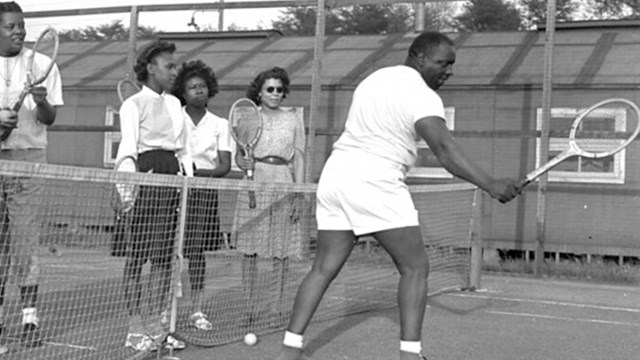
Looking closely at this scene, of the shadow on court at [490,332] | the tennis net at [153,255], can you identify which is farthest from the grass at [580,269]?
the tennis net at [153,255]

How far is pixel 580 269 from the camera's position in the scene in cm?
1268


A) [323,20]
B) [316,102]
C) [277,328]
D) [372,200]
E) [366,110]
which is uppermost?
[323,20]

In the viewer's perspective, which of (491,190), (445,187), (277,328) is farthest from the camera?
(445,187)

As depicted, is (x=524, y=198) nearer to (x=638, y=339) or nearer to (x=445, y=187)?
(x=445, y=187)

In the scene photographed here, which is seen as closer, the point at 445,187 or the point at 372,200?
the point at 372,200

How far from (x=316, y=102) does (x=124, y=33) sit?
8.39m

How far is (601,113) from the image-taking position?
1280 cm

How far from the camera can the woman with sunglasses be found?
7.39 metres

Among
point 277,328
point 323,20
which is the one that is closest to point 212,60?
point 323,20

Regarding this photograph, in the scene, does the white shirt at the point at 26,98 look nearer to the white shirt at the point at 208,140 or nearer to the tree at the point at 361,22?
the white shirt at the point at 208,140

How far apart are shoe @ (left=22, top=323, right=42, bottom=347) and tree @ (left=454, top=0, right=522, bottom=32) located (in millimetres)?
33857

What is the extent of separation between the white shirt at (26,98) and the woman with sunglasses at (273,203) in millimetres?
1622

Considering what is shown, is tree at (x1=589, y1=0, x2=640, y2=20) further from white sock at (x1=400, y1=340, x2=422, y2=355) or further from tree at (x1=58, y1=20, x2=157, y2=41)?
white sock at (x1=400, y1=340, x2=422, y2=355)

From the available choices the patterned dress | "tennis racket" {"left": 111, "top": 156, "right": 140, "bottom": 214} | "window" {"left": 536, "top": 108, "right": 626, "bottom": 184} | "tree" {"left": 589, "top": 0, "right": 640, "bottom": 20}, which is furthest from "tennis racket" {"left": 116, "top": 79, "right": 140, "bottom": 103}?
"tree" {"left": 589, "top": 0, "right": 640, "bottom": 20}
